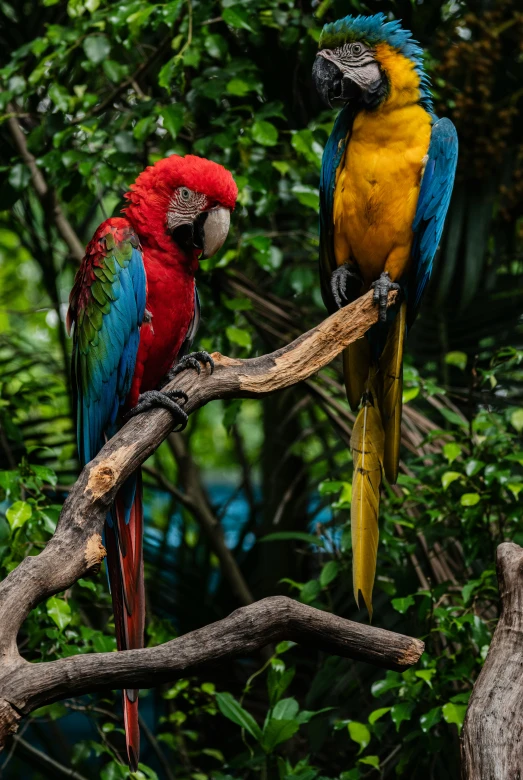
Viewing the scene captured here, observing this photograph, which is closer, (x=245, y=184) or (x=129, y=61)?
(x=245, y=184)

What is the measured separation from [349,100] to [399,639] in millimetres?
1174

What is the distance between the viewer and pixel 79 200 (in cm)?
244

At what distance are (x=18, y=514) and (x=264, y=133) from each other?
1.06 metres

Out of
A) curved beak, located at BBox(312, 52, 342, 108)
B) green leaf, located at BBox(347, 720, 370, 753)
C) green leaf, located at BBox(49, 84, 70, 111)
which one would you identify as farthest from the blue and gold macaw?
green leaf, located at BBox(49, 84, 70, 111)

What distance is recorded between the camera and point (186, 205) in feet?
5.80

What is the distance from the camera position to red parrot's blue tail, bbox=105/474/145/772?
169 centimetres

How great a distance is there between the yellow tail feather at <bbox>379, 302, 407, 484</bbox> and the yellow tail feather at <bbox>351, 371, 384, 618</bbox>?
17 mm

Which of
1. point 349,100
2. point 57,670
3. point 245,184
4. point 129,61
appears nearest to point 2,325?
point 129,61

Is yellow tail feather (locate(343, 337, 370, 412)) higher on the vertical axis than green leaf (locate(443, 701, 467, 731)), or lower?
higher

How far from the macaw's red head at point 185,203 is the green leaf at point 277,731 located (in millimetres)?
1025

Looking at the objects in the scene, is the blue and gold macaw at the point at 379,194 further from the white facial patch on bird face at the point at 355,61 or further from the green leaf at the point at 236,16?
the green leaf at the point at 236,16

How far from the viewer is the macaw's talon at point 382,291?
1775 mm

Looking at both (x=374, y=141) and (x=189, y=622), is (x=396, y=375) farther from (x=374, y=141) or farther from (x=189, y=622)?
(x=189, y=622)

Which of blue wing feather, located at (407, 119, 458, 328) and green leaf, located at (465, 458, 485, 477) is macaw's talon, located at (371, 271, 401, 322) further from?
green leaf, located at (465, 458, 485, 477)
